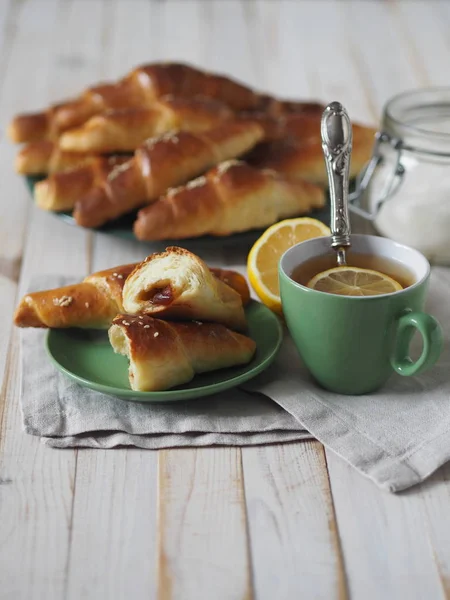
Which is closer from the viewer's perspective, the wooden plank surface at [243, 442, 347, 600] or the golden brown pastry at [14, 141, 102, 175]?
the wooden plank surface at [243, 442, 347, 600]

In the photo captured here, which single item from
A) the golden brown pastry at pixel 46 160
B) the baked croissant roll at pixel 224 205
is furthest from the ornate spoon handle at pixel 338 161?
the golden brown pastry at pixel 46 160

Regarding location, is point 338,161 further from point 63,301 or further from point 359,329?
point 63,301

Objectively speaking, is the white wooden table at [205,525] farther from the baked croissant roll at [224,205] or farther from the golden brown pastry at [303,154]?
the golden brown pastry at [303,154]

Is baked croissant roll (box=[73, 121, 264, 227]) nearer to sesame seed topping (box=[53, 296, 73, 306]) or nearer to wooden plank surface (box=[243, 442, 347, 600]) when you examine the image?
sesame seed topping (box=[53, 296, 73, 306])

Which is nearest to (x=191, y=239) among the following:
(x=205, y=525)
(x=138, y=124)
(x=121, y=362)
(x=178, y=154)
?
(x=178, y=154)

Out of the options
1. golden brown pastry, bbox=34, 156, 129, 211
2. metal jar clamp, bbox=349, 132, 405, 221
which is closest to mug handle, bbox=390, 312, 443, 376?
metal jar clamp, bbox=349, 132, 405, 221

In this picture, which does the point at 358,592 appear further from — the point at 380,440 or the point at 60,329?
the point at 60,329
